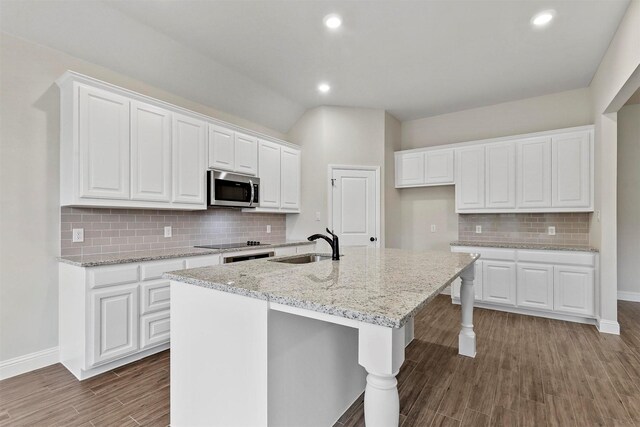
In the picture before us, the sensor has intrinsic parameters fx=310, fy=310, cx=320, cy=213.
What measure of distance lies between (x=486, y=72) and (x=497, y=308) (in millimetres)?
2967

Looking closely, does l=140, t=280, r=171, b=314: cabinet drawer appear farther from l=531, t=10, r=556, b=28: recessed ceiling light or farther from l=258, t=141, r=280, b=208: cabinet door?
l=531, t=10, r=556, b=28: recessed ceiling light

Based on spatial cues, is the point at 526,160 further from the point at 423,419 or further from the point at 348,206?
the point at 423,419

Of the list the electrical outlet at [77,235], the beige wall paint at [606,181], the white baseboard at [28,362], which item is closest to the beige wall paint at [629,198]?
the beige wall paint at [606,181]

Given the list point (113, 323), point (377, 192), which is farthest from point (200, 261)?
point (377, 192)

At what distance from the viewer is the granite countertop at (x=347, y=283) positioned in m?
1.07

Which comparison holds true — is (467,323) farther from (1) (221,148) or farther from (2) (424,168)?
(1) (221,148)

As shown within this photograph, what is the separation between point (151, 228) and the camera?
3.25m

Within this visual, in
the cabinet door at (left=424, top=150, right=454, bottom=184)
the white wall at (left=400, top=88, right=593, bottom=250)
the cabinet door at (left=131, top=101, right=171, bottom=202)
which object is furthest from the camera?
the cabinet door at (left=424, top=150, right=454, bottom=184)

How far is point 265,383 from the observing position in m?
1.30

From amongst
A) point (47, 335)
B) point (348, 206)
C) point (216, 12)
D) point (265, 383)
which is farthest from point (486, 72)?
point (47, 335)

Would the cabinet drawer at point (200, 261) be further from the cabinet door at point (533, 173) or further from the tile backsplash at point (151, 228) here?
the cabinet door at point (533, 173)

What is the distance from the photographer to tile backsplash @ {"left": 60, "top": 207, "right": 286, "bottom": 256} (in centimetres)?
273

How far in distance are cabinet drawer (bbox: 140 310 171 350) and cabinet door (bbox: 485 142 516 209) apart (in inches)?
163

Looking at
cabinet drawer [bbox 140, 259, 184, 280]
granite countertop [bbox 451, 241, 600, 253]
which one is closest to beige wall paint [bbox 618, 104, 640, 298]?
granite countertop [bbox 451, 241, 600, 253]
